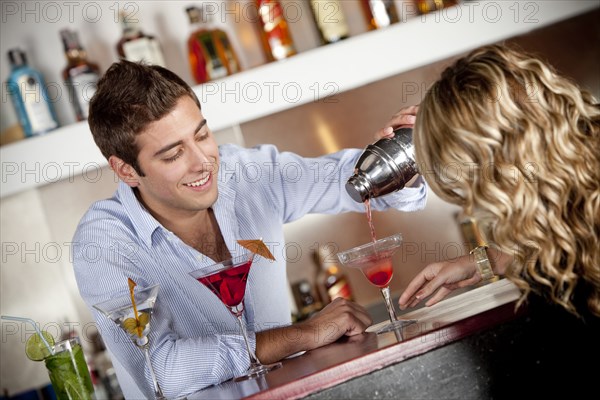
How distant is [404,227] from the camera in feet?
9.69

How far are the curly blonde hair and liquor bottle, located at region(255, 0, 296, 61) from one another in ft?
4.66

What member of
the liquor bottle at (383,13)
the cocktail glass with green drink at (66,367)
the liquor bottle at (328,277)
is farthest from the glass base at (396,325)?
the liquor bottle at (383,13)

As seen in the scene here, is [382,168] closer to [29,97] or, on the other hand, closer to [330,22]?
[330,22]

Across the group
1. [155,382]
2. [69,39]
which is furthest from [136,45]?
[155,382]

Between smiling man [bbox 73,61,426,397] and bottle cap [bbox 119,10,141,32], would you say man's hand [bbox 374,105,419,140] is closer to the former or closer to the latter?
smiling man [bbox 73,61,426,397]

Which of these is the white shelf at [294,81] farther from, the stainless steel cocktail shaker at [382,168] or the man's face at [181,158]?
the stainless steel cocktail shaker at [382,168]

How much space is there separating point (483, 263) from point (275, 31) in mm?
1280

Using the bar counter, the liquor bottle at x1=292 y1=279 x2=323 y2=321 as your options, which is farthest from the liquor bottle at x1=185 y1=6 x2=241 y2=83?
the bar counter

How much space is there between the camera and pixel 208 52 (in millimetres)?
2635

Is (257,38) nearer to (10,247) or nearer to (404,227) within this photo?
(404,227)

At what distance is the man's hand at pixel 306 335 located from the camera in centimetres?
161

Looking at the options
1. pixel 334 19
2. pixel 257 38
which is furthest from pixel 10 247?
pixel 334 19

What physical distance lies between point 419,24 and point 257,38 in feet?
1.87

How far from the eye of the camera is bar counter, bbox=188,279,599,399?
1335 millimetres
